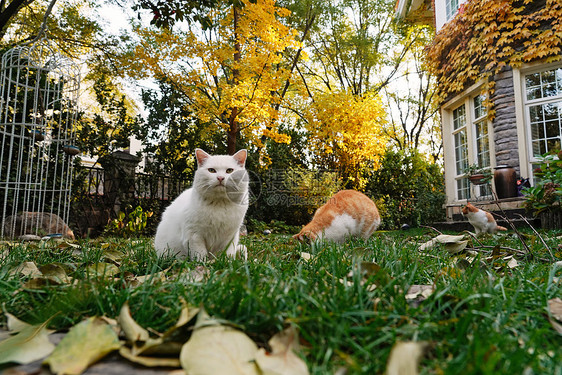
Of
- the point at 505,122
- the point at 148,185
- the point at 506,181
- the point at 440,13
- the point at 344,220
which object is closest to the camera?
the point at 344,220

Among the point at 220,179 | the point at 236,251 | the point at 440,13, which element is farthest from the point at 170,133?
the point at 440,13

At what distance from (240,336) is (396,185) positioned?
1054 cm

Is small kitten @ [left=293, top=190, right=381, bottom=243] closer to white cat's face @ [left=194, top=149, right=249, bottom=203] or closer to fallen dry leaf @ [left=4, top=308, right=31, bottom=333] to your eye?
white cat's face @ [left=194, top=149, right=249, bottom=203]

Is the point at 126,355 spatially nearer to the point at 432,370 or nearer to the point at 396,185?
the point at 432,370

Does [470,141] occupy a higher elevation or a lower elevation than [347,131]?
lower

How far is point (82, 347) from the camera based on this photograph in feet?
2.16

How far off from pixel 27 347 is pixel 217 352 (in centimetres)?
42

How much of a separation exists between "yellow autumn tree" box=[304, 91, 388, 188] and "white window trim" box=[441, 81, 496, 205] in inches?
75.0

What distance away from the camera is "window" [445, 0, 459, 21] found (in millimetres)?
9742

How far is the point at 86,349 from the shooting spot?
0.66 meters

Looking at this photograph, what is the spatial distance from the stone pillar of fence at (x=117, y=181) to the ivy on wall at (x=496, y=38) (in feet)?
29.1

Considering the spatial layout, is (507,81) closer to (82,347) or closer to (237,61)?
(237,61)

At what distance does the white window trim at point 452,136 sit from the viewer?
8.20 meters

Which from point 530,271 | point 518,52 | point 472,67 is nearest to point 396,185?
point 472,67
